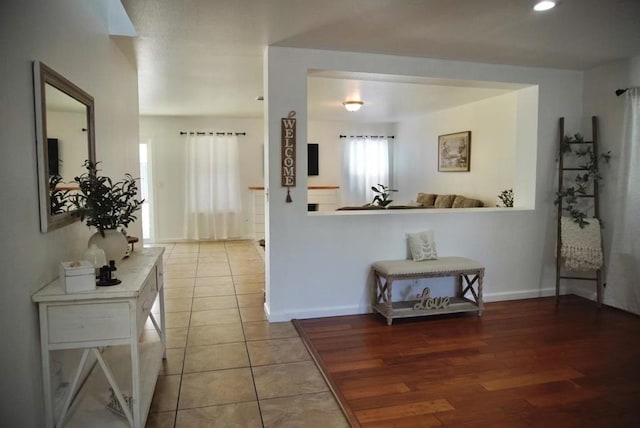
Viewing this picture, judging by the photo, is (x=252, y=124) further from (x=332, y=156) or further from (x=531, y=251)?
(x=531, y=251)

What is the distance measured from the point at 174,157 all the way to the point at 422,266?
5717mm

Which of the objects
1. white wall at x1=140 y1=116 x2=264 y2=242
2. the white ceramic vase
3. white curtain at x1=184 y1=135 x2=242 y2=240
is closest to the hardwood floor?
the white ceramic vase

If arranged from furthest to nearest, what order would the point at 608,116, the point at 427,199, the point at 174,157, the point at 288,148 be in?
the point at 174,157 < the point at 427,199 < the point at 608,116 < the point at 288,148

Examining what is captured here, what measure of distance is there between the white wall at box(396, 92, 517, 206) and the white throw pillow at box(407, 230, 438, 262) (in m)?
2.30

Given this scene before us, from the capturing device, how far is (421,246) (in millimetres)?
3967

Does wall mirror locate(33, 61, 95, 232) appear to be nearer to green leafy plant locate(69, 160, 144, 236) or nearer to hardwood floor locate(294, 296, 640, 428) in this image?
green leafy plant locate(69, 160, 144, 236)

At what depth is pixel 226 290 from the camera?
477 centimetres

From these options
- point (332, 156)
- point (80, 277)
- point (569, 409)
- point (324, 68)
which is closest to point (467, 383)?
point (569, 409)

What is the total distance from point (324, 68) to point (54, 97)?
2.20 meters

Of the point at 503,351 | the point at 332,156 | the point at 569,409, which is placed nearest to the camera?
the point at 569,409

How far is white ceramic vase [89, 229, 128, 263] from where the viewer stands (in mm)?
2242

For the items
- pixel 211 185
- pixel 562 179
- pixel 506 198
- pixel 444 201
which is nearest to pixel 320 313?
pixel 562 179

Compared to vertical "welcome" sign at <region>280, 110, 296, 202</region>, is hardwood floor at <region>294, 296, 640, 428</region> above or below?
below

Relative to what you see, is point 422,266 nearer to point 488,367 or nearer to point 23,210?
point 488,367
